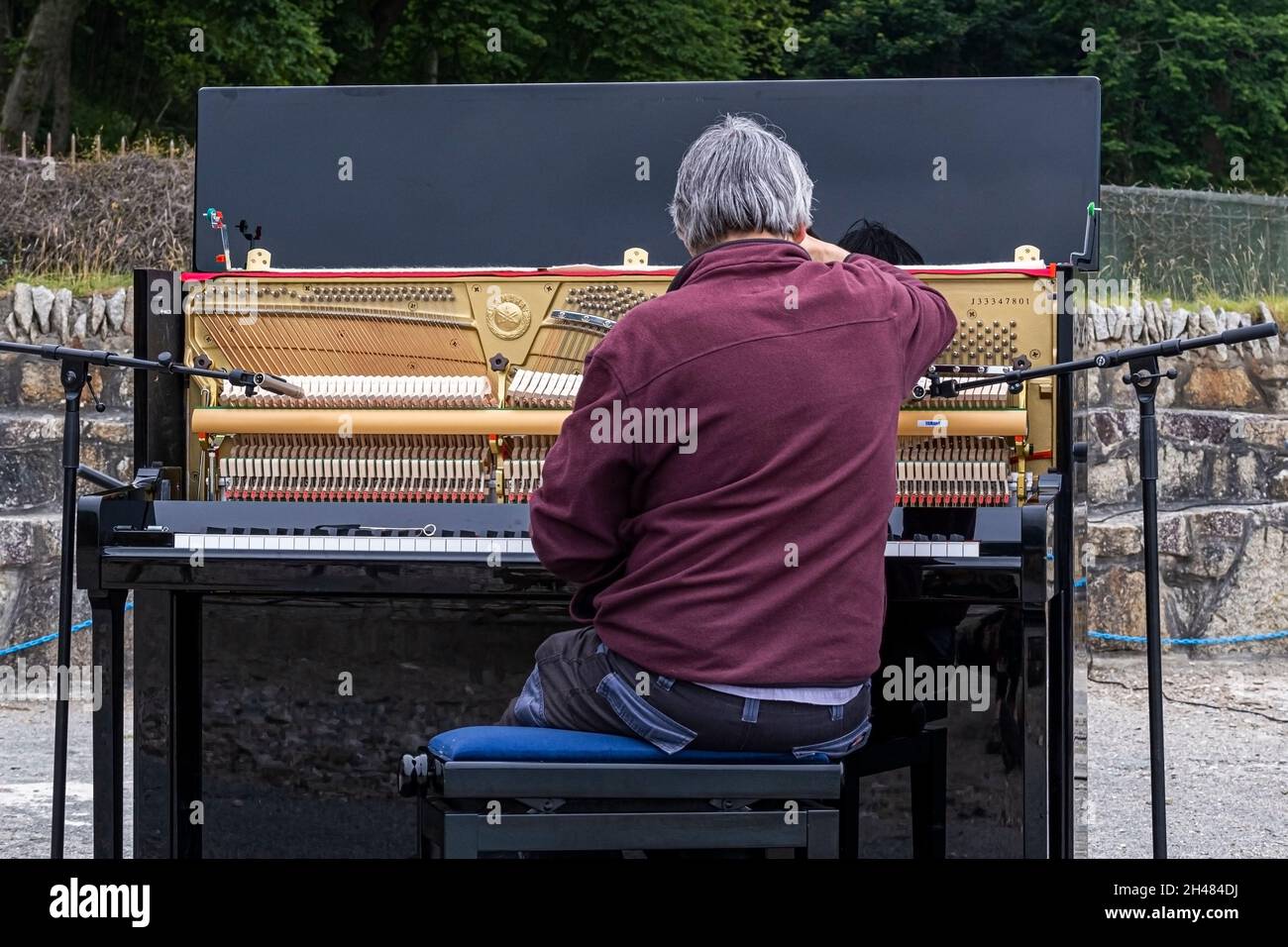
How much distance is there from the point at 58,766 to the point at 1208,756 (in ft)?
14.3

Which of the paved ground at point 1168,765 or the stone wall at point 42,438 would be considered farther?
the stone wall at point 42,438

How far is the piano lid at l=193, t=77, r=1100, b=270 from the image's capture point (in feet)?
13.5

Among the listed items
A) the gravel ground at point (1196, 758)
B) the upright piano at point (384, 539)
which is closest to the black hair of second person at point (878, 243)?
the upright piano at point (384, 539)

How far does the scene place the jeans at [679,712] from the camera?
2.82m

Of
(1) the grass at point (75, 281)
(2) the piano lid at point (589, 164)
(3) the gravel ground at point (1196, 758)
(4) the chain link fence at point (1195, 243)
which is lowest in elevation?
(3) the gravel ground at point (1196, 758)

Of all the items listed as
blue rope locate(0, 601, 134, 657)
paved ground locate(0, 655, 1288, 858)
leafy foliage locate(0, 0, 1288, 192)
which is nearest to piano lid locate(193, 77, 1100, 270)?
paved ground locate(0, 655, 1288, 858)

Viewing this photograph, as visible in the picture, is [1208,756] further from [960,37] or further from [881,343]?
[960,37]

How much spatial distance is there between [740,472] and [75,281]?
566 centimetres

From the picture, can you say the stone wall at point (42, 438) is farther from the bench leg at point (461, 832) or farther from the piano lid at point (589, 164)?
the bench leg at point (461, 832)

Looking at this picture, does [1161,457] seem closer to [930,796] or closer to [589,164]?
[589,164]

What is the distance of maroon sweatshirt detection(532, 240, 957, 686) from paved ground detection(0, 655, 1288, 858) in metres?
1.76

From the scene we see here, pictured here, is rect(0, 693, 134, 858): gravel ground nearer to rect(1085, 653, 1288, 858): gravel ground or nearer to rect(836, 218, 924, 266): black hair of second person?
rect(836, 218, 924, 266): black hair of second person

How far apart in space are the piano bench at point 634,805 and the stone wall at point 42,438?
4.52 meters

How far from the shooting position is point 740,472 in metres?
2.77
